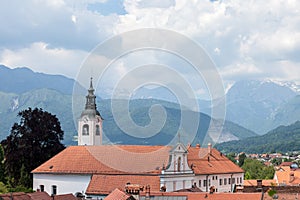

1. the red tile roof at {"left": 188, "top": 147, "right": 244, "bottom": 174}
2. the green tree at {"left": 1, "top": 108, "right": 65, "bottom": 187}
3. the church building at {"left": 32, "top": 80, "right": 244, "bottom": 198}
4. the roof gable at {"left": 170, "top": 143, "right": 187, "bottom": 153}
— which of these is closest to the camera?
the church building at {"left": 32, "top": 80, "right": 244, "bottom": 198}

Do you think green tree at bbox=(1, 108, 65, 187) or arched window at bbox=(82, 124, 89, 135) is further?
arched window at bbox=(82, 124, 89, 135)

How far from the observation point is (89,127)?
78812mm

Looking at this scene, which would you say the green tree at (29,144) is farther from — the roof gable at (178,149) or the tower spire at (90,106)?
the roof gable at (178,149)

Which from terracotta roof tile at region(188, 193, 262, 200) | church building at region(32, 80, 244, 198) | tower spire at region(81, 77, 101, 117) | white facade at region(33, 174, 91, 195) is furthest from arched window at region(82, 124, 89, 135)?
terracotta roof tile at region(188, 193, 262, 200)

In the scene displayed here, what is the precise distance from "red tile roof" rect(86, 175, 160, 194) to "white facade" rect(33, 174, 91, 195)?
5.73 feet

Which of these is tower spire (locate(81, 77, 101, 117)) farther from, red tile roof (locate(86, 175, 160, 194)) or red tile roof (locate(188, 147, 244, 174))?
red tile roof (locate(86, 175, 160, 194))

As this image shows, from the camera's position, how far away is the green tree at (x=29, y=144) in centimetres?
7119

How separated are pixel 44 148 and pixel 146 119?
14129 millimetres

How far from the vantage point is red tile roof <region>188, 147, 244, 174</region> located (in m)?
75.6

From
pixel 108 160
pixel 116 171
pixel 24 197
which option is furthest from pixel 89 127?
pixel 24 197

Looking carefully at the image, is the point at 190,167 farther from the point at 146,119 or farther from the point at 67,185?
the point at 67,185

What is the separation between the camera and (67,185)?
66.4 metres

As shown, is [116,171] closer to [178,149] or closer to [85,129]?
[178,149]

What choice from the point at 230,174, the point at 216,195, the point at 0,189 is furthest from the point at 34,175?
the point at 216,195
